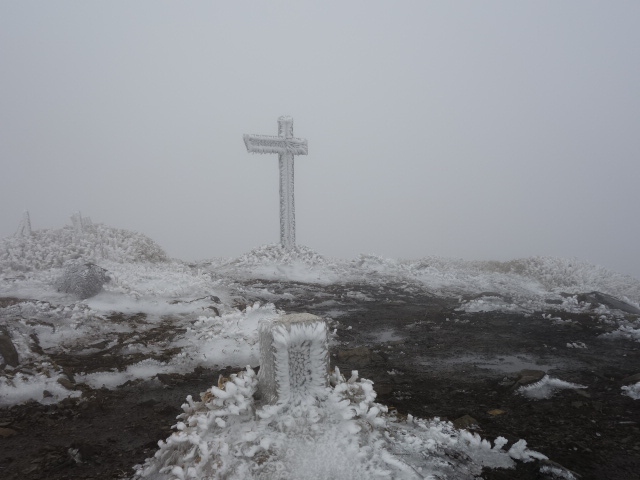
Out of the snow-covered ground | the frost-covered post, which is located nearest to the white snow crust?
the snow-covered ground

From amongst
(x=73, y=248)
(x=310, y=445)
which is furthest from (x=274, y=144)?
(x=310, y=445)

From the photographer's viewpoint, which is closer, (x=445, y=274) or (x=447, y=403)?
(x=447, y=403)

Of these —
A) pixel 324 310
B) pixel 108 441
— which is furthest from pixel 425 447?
pixel 324 310

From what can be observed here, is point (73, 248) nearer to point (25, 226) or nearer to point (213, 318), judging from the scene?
point (25, 226)

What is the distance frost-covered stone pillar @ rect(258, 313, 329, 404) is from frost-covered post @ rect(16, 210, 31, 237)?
15524mm

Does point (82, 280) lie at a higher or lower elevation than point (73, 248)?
higher

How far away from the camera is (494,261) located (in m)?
19.8

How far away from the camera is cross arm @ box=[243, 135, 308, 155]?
16.1 metres

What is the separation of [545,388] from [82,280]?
9.33 meters

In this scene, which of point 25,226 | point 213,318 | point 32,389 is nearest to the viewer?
point 32,389

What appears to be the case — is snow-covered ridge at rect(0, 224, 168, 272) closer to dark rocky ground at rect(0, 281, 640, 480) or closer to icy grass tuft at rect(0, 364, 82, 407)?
dark rocky ground at rect(0, 281, 640, 480)

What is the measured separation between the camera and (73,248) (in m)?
13.7

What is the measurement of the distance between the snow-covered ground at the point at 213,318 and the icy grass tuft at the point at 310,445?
12 millimetres

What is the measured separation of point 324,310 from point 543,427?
6227 millimetres
